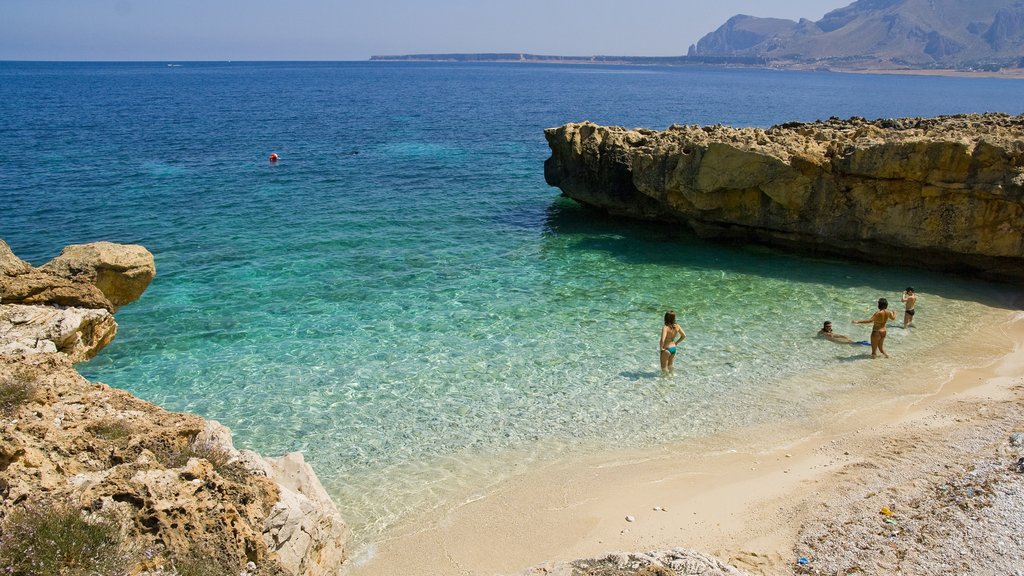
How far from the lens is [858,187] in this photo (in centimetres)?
2105

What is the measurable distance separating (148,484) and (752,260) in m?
20.4

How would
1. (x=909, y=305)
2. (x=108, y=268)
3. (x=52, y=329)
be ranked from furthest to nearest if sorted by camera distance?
(x=909, y=305)
(x=108, y=268)
(x=52, y=329)

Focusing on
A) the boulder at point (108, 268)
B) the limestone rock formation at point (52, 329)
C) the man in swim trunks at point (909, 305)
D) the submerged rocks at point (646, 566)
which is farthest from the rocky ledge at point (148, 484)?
the man in swim trunks at point (909, 305)

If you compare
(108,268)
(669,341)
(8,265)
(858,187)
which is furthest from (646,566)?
(858,187)

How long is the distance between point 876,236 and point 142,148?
140 ft

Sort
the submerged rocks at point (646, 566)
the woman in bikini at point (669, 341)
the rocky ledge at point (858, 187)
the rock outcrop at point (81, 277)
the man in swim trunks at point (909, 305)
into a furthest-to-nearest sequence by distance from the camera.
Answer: the rocky ledge at point (858, 187) → the man in swim trunks at point (909, 305) → the woman in bikini at point (669, 341) → the rock outcrop at point (81, 277) → the submerged rocks at point (646, 566)

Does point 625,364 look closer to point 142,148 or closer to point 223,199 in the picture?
point 223,199

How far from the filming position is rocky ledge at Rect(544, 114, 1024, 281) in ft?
63.4

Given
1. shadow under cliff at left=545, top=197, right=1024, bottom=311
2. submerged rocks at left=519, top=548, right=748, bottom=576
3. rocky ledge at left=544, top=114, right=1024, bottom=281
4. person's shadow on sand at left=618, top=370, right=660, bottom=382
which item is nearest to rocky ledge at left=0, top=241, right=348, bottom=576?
submerged rocks at left=519, top=548, right=748, bottom=576

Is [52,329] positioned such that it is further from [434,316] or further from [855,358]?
[855,358]

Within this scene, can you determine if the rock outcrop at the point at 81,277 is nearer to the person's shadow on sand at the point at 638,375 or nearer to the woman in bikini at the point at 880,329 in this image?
the person's shadow on sand at the point at 638,375

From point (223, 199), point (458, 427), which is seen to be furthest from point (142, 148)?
point (458, 427)

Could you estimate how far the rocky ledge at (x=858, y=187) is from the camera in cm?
1933

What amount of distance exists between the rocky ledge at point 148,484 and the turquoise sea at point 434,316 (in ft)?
8.59
